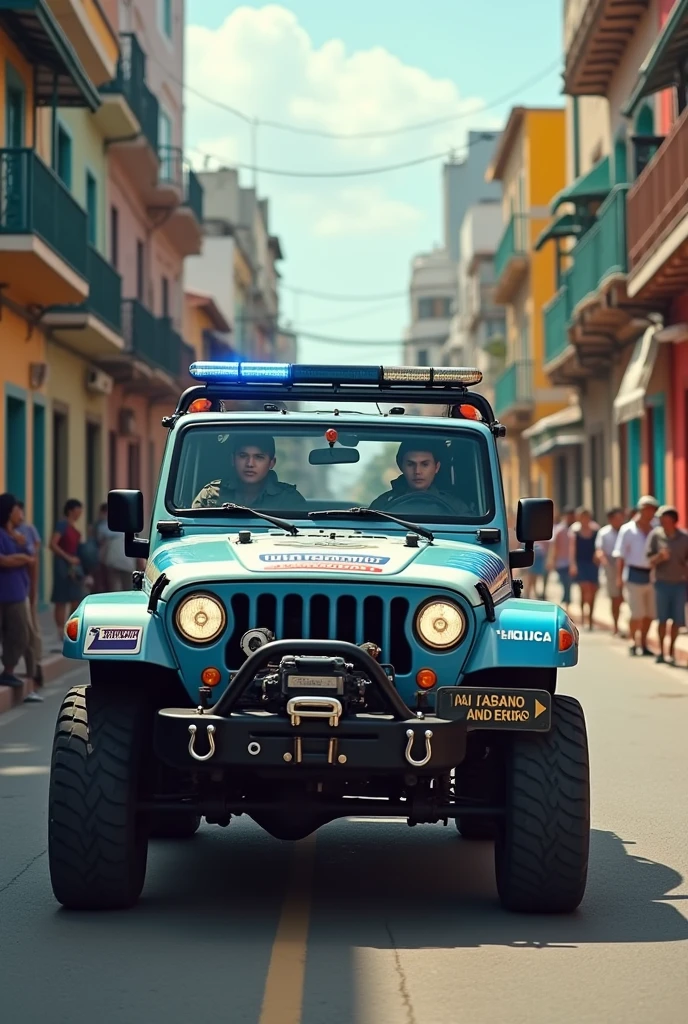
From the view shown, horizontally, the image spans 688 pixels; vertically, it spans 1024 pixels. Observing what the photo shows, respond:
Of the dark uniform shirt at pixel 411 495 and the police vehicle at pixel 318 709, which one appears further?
the dark uniform shirt at pixel 411 495

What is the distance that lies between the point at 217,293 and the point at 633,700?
53.9 m

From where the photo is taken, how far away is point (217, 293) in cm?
6856

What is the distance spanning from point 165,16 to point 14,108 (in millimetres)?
18779

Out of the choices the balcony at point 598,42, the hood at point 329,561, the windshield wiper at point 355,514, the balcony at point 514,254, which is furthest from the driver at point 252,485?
the balcony at point 514,254

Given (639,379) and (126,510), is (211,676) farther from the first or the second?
(639,379)

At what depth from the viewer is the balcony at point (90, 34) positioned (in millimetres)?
24469

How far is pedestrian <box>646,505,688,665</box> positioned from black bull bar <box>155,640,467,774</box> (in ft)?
43.1

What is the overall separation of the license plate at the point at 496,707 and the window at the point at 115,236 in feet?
93.3

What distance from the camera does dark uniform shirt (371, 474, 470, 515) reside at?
26.8 ft

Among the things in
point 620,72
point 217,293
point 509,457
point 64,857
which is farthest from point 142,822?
point 217,293

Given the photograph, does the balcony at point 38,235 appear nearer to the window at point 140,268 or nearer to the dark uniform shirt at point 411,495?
the window at point 140,268

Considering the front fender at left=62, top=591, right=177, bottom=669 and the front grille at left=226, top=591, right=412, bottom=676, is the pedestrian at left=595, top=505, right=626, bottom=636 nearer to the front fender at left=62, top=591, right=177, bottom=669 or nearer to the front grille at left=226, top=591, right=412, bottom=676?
the front grille at left=226, top=591, right=412, bottom=676

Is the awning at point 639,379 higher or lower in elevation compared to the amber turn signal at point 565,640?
higher

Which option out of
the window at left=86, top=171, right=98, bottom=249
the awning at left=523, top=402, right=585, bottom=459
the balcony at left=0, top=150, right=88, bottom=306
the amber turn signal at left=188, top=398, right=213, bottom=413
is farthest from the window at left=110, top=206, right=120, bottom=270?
the amber turn signal at left=188, top=398, right=213, bottom=413
